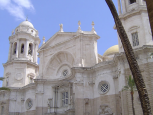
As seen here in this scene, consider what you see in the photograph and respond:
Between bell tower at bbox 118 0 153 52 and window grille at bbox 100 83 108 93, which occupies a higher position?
bell tower at bbox 118 0 153 52

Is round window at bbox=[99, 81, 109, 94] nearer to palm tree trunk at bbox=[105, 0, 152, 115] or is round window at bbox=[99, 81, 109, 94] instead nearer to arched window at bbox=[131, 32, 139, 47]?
arched window at bbox=[131, 32, 139, 47]

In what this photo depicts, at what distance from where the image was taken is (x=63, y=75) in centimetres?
3481

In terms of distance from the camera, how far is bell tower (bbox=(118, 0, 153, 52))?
24.7 m

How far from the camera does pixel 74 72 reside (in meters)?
29.5

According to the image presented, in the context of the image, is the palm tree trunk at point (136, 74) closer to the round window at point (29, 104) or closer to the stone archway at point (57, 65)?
the stone archway at point (57, 65)

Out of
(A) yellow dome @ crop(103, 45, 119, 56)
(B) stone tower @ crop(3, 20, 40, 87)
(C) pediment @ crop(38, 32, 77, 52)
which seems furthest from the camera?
(A) yellow dome @ crop(103, 45, 119, 56)

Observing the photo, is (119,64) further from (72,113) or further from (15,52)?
(15,52)

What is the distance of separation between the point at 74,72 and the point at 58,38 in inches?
329

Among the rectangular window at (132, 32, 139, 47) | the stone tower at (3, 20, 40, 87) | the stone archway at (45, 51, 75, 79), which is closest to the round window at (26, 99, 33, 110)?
the stone tower at (3, 20, 40, 87)

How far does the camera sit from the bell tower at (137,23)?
2469cm

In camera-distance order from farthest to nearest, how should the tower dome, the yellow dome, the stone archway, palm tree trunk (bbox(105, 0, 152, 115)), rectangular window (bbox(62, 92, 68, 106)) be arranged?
1. the yellow dome
2. the tower dome
3. the stone archway
4. rectangular window (bbox(62, 92, 68, 106))
5. palm tree trunk (bbox(105, 0, 152, 115))

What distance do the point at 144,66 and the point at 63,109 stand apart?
14.4 meters

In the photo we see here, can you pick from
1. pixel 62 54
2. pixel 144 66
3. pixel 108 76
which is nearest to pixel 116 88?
pixel 108 76

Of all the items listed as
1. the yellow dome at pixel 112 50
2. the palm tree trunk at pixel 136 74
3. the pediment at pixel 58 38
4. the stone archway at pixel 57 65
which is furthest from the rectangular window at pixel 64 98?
the palm tree trunk at pixel 136 74
